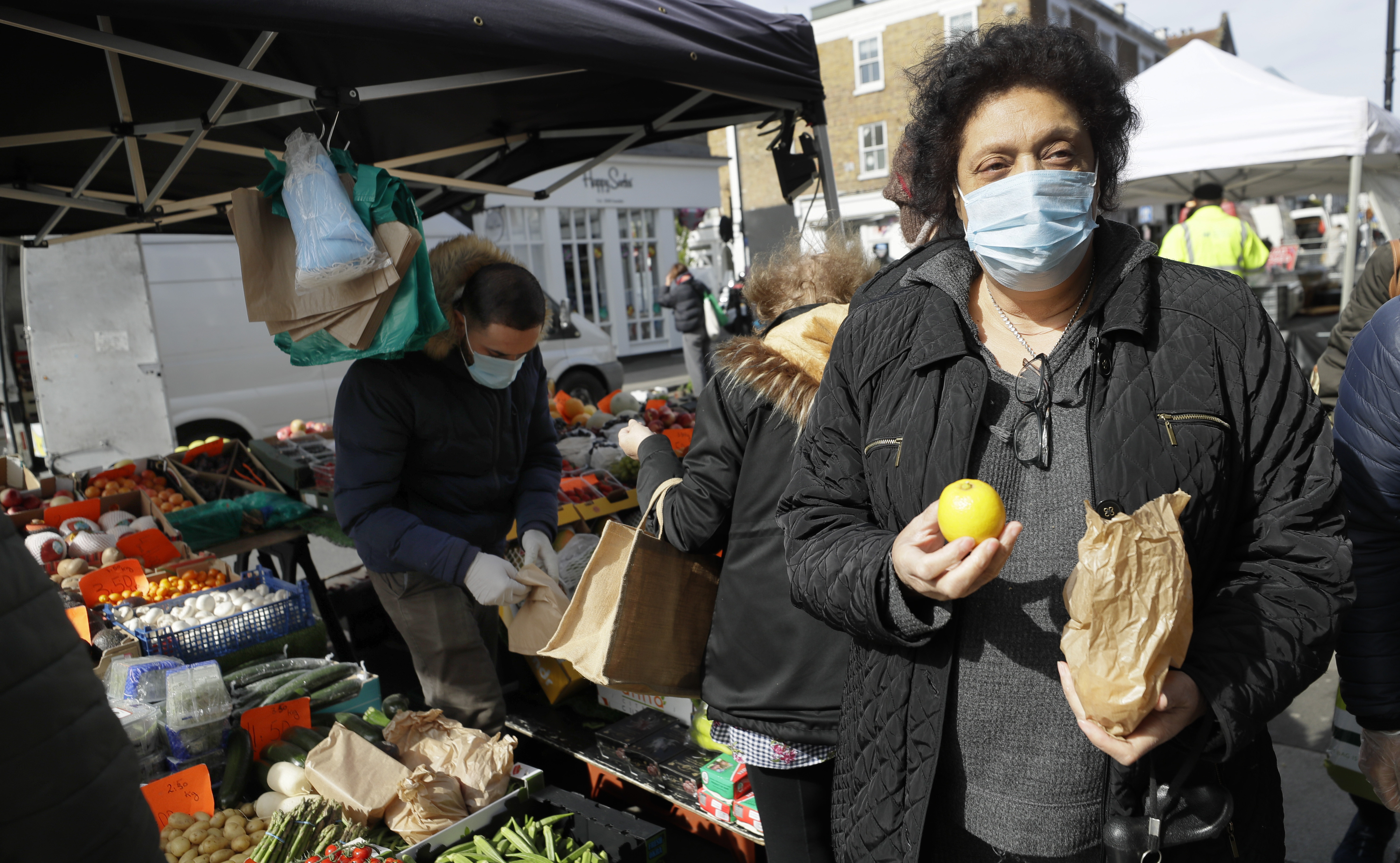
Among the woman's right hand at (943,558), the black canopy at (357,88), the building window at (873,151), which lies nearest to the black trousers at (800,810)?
the woman's right hand at (943,558)

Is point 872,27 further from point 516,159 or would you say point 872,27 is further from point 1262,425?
point 1262,425

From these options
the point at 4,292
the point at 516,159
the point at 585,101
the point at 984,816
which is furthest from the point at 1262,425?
the point at 4,292

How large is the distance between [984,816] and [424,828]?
5.77ft

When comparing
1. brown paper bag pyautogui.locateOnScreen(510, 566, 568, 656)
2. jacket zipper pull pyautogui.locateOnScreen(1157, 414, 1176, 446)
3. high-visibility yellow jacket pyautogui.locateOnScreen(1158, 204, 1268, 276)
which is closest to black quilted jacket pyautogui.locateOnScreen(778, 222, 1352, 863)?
jacket zipper pull pyautogui.locateOnScreen(1157, 414, 1176, 446)

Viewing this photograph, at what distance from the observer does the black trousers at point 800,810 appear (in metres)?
1.99

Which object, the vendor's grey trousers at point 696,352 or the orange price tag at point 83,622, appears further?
the vendor's grey trousers at point 696,352

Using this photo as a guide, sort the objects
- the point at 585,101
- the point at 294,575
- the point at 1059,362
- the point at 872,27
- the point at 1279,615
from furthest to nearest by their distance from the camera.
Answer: the point at 872,27 → the point at 294,575 → the point at 585,101 → the point at 1059,362 → the point at 1279,615

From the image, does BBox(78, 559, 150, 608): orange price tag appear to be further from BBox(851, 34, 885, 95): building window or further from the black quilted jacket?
BBox(851, 34, 885, 95): building window

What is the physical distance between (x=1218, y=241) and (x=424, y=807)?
28.0 feet

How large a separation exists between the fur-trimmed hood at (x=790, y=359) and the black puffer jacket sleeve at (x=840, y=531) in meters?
0.25

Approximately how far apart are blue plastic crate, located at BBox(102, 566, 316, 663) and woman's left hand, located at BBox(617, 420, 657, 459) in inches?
71.6

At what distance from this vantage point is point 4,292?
691 centimetres

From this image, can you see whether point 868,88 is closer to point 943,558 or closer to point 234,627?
point 234,627

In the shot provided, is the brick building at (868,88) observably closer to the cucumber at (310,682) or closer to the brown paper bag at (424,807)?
the cucumber at (310,682)
